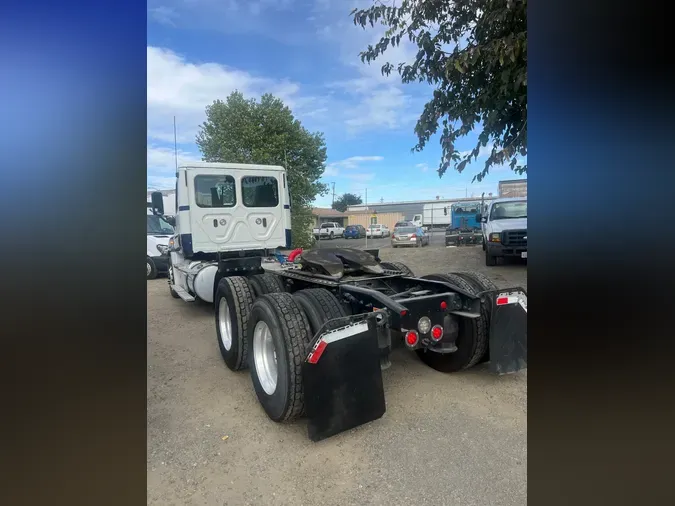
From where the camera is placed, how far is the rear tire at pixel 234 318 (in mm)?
4328

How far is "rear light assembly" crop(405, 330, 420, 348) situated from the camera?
3.36 meters

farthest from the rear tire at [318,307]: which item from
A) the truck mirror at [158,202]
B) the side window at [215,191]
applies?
the truck mirror at [158,202]

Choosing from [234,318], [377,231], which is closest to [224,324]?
[234,318]

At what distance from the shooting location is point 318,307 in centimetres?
339

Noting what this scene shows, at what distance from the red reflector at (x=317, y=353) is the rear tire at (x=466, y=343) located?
165 centimetres

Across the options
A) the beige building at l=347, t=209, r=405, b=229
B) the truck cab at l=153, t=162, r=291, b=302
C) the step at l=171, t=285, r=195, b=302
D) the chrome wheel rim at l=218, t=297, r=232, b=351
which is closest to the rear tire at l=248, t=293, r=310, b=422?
the chrome wheel rim at l=218, t=297, r=232, b=351

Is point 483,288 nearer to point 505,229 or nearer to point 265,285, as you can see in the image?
point 265,285

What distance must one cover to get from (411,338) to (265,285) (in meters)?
2.07

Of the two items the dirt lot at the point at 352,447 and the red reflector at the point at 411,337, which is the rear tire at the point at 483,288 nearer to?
the dirt lot at the point at 352,447
